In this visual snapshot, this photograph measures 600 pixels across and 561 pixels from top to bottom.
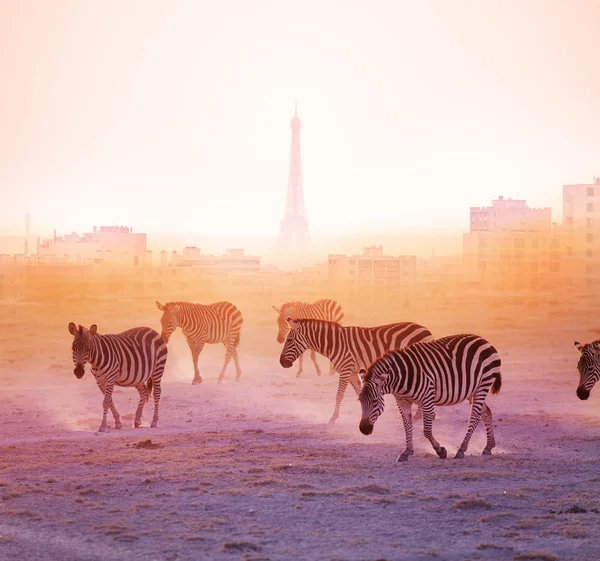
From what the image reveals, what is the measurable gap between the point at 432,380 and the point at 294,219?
327 feet

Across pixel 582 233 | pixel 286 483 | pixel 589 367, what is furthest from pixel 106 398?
pixel 582 233

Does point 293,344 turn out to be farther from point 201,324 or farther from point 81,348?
point 201,324

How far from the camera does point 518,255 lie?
77125mm

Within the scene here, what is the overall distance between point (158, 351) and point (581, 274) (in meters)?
55.6

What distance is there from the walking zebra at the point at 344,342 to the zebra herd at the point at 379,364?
0.02 m

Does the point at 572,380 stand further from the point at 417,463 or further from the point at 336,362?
the point at 417,463

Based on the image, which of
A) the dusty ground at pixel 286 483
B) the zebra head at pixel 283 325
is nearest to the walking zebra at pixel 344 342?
the dusty ground at pixel 286 483

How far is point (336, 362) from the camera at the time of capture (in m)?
20.4

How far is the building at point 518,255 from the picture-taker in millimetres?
73688

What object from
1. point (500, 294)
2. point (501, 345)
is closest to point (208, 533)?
point (501, 345)

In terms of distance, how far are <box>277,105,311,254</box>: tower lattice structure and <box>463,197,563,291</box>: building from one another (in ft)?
100

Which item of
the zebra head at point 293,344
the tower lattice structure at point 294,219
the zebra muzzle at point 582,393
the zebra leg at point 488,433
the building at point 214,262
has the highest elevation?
the tower lattice structure at point 294,219

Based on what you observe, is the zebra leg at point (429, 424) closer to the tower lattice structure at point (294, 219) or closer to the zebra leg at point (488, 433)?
the zebra leg at point (488, 433)

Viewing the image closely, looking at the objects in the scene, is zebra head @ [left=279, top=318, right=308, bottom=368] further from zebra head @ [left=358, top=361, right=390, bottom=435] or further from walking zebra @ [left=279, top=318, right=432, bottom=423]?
zebra head @ [left=358, top=361, right=390, bottom=435]
